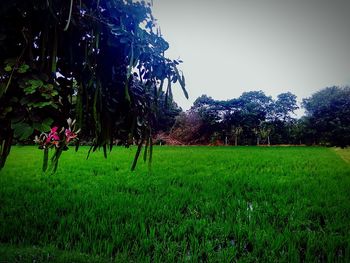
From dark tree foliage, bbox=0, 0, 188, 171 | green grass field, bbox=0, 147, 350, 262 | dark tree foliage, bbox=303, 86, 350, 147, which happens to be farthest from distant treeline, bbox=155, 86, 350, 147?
dark tree foliage, bbox=0, 0, 188, 171

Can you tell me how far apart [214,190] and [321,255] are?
3259 mm

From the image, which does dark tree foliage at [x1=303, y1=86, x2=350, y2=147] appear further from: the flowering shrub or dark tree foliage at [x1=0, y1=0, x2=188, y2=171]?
the flowering shrub

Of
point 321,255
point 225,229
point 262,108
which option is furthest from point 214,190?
point 262,108

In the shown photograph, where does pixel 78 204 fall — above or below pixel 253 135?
below

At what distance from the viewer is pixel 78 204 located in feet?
16.0

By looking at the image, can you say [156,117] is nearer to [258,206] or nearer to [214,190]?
[258,206]

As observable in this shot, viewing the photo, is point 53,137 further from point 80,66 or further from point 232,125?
point 232,125

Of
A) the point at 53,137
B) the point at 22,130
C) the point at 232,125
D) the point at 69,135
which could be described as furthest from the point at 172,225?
the point at 232,125

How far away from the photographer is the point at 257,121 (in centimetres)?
5322

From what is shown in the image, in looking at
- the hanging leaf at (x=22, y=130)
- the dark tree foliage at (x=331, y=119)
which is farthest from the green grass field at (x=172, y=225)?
the dark tree foliage at (x=331, y=119)

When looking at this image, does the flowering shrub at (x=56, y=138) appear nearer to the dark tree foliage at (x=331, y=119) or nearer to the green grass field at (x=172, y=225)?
the green grass field at (x=172, y=225)

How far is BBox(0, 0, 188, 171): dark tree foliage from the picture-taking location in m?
1.54

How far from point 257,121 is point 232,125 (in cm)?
450

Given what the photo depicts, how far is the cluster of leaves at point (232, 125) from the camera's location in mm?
53062
